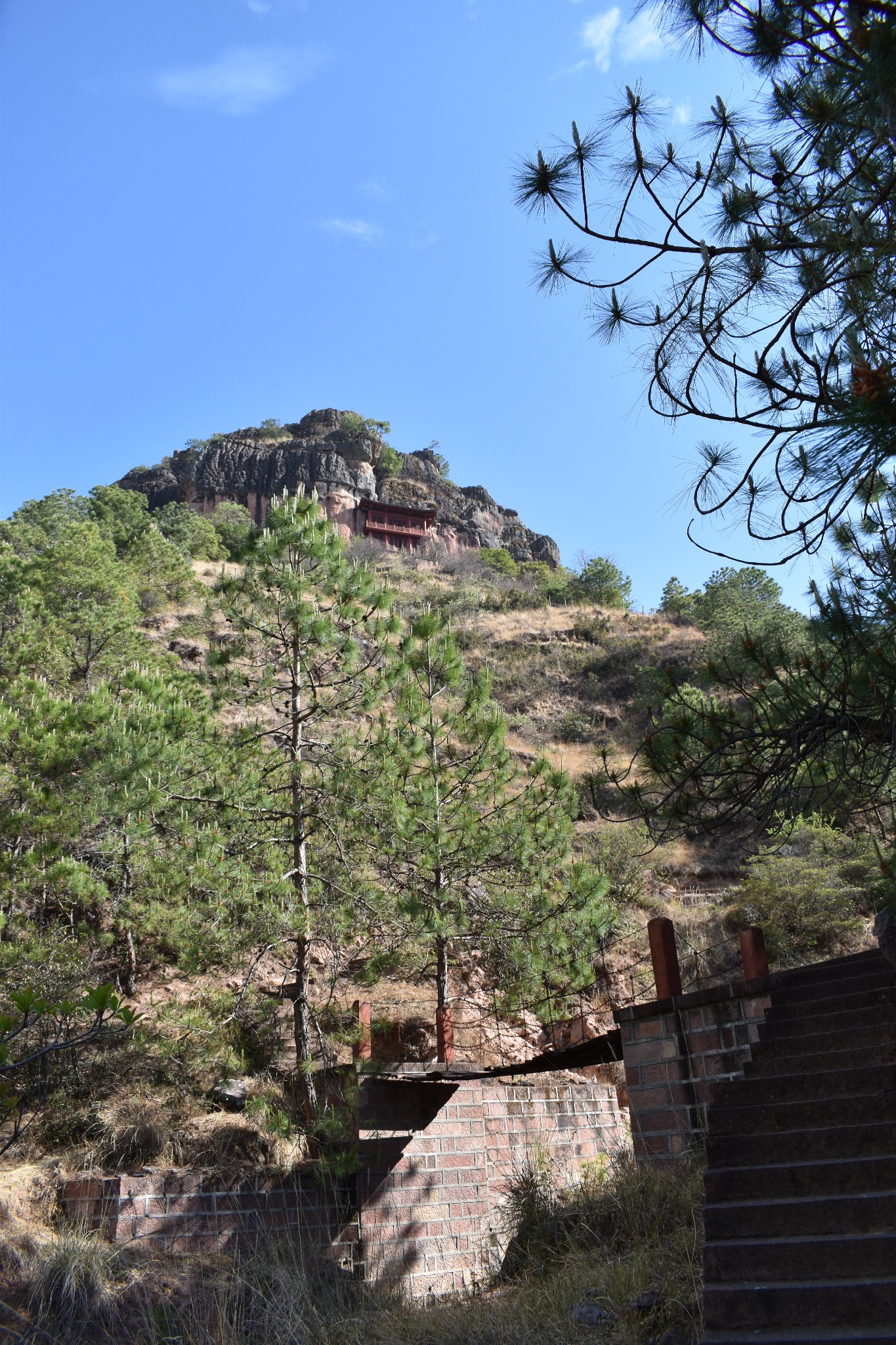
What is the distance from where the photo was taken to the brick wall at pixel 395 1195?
256 inches

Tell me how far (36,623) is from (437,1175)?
11034mm

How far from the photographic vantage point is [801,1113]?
4.57 metres

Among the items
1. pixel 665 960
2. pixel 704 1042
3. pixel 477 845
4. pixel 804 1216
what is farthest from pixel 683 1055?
pixel 477 845

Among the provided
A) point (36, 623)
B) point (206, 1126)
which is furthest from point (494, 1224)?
point (36, 623)

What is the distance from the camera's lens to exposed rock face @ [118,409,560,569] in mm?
53625

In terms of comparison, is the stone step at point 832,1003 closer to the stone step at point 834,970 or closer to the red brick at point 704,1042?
the stone step at point 834,970

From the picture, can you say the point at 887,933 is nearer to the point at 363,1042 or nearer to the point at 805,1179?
the point at 805,1179

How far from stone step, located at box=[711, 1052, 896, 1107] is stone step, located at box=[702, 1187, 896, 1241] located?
0.92 m

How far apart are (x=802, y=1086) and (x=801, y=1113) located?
0.35m

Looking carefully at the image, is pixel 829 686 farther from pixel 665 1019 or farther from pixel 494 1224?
pixel 494 1224

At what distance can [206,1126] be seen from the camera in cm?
834

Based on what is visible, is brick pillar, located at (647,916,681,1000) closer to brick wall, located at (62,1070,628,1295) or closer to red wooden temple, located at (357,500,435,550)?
brick wall, located at (62,1070,628,1295)

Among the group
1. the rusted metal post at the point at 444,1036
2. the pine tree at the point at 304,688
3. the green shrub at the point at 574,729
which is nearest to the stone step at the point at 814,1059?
the rusted metal post at the point at 444,1036

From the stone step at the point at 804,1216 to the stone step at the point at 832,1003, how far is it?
5.67 ft
